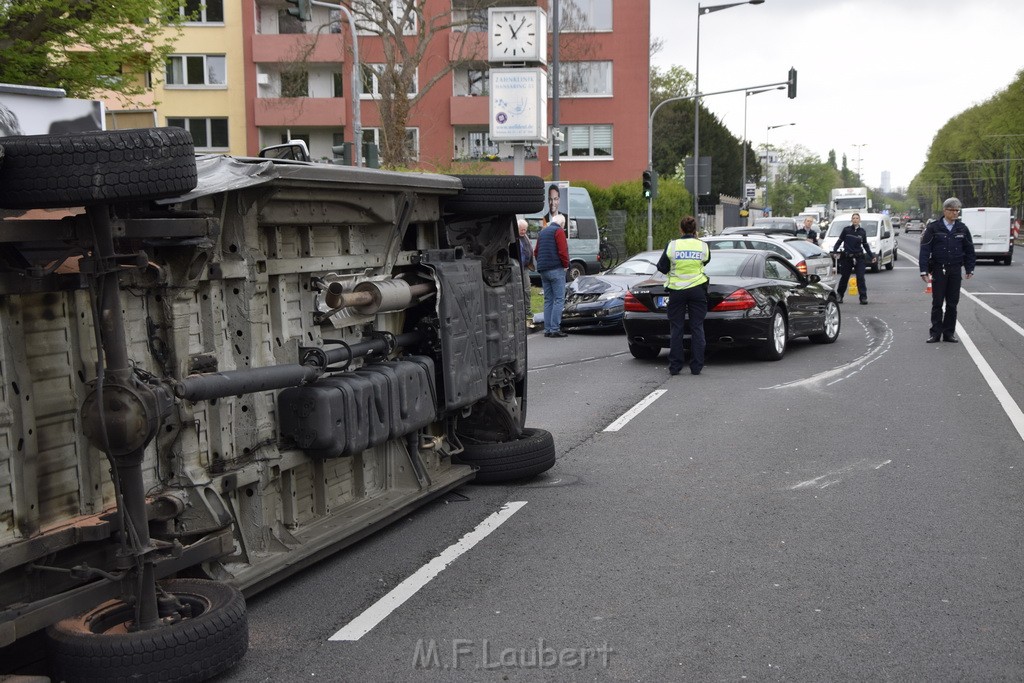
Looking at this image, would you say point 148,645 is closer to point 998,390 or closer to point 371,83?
point 998,390

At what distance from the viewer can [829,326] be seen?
17.2 m

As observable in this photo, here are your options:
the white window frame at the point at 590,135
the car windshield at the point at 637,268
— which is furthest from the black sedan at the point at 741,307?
the white window frame at the point at 590,135

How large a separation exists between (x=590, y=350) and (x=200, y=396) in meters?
12.3

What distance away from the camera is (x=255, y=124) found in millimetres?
53125

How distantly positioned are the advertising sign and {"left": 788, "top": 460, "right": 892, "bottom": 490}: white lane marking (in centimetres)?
1752

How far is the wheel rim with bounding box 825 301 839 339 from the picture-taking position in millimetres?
17078

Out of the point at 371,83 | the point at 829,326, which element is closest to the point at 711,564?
the point at 829,326

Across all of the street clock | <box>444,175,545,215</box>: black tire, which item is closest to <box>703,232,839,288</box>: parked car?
the street clock

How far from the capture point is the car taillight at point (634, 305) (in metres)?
15.1

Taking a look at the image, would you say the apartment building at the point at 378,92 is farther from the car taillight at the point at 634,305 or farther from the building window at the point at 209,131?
the car taillight at the point at 634,305

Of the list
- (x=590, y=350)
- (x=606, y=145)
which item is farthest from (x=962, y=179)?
(x=590, y=350)

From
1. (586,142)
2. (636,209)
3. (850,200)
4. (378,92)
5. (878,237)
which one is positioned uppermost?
(378,92)

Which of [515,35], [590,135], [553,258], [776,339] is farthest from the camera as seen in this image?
[590,135]

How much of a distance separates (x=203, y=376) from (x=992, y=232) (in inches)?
1761
